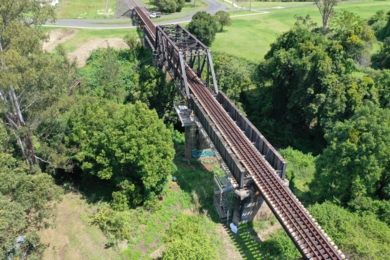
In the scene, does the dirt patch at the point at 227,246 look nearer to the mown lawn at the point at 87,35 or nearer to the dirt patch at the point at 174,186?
the dirt patch at the point at 174,186

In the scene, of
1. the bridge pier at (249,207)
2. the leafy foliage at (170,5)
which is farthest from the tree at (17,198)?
the leafy foliage at (170,5)

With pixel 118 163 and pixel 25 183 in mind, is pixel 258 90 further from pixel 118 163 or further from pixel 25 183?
pixel 25 183

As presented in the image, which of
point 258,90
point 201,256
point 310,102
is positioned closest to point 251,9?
point 258,90

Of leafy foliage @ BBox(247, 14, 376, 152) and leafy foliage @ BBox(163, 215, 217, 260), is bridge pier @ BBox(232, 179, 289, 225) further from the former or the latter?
leafy foliage @ BBox(247, 14, 376, 152)

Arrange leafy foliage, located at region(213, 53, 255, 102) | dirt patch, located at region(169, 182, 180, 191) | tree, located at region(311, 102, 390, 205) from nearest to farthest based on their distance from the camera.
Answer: tree, located at region(311, 102, 390, 205), dirt patch, located at region(169, 182, 180, 191), leafy foliage, located at region(213, 53, 255, 102)

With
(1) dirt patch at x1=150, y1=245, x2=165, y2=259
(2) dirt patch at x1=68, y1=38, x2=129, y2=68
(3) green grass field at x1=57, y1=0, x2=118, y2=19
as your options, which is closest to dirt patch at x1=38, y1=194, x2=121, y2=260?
(1) dirt patch at x1=150, y1=245, x2=165, y2=259

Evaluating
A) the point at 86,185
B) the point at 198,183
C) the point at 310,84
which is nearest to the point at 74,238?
the point at 86,185
